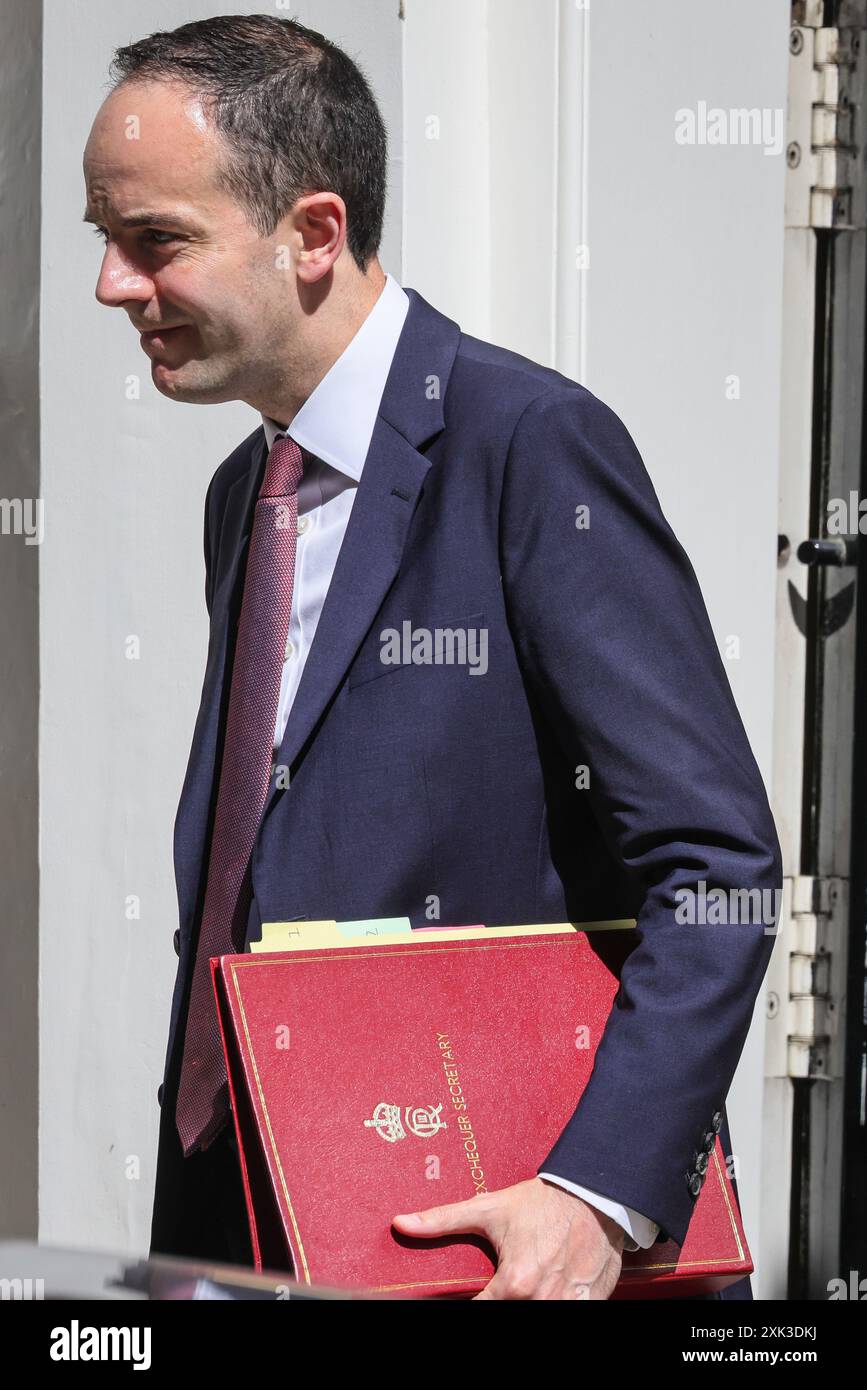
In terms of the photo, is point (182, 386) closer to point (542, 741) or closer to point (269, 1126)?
point (542, 741)

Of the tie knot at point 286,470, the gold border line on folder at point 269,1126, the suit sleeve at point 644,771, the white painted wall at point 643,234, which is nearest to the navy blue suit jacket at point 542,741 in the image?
the suit sleeve at point 644,771

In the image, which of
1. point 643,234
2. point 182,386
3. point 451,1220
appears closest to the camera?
point 451,1220

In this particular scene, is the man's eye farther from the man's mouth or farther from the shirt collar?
the shirt collar

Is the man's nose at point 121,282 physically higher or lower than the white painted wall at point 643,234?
lower

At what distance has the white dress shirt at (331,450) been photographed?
1.67 meters

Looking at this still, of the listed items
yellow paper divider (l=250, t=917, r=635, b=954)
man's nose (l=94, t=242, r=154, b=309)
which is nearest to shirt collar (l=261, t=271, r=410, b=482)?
man's nose (l=94, t=242, r=154, b=309)

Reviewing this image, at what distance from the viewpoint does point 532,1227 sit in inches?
51.8

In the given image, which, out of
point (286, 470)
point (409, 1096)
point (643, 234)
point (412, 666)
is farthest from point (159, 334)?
point (643, 234)

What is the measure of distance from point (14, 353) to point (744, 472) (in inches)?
55.8

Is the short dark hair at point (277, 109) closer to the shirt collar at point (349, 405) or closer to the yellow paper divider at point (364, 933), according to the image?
the shirt collar at point (349, 405)

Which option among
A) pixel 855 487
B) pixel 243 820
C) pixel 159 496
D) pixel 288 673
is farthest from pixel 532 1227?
pixel 855 487

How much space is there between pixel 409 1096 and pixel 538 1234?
0.52ft

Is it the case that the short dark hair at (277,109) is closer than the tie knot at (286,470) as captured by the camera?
Yes

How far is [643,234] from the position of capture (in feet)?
9.39
